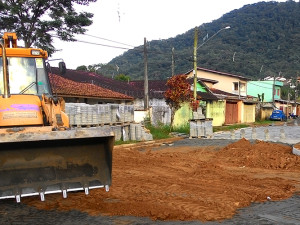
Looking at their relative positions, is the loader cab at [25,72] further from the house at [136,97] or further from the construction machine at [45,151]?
the house at [136,97]

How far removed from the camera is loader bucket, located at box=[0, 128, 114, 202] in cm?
602

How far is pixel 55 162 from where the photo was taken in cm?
638

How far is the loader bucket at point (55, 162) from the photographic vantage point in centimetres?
602

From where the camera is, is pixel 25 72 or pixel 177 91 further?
pixel 177 91

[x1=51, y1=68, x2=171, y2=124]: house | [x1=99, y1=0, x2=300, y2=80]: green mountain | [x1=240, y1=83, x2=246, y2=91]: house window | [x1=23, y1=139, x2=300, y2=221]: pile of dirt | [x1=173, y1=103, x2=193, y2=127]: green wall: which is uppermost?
[x1=99, y1=0, x2=300, y2=80]: green mountain

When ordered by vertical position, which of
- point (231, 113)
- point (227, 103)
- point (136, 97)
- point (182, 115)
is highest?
point (136, 97)

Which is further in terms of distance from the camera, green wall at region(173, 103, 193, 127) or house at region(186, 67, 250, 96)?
house at region(186, 67, 250, 96)

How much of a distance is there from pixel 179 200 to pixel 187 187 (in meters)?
1.23

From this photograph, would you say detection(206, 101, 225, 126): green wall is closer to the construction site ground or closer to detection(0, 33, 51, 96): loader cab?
the construction site ground

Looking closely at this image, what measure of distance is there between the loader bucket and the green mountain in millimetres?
46883

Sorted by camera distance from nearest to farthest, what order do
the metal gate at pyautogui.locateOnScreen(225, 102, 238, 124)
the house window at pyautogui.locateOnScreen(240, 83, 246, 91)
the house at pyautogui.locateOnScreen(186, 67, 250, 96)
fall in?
the metal gate at pyautogui.locateOnScreen(225, 102, 238, 124)
the house at pyautogui.locateOnScreen(186, 67, 250, 96)
the house window at pyautogui.locateOnScreen(240, 83, 246, 91)

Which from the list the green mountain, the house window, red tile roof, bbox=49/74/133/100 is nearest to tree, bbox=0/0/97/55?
red tile roof, bbox=49/74/133/100

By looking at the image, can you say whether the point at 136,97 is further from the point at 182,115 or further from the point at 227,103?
the point at 227,103

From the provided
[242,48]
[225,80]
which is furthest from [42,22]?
[242,48]
